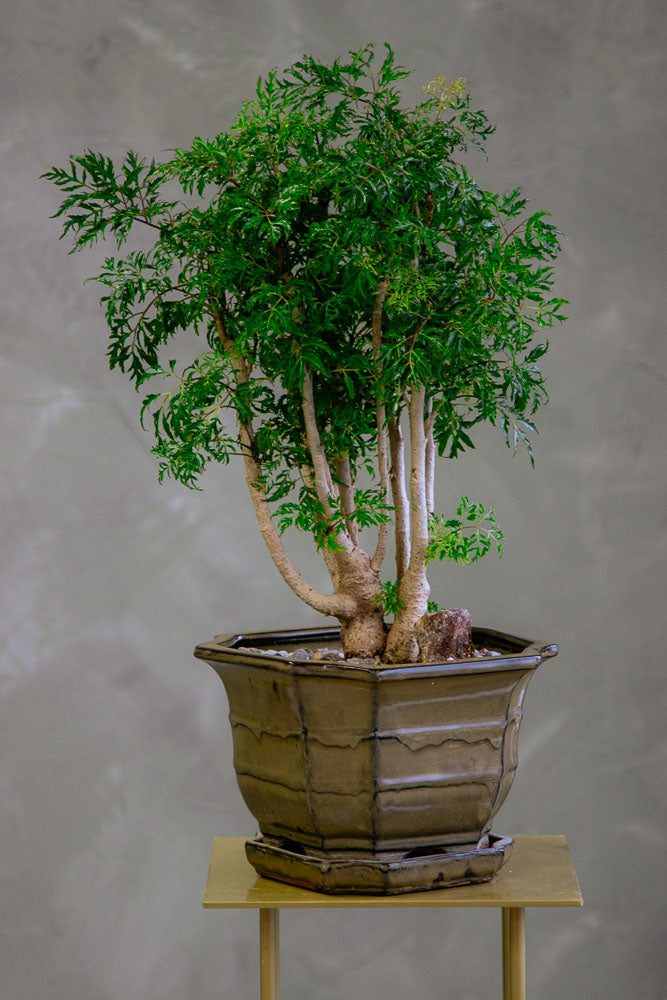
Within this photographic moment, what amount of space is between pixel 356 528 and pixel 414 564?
11cm

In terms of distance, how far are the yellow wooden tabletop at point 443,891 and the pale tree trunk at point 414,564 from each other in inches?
10.5

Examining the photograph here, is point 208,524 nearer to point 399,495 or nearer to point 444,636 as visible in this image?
point 399,495

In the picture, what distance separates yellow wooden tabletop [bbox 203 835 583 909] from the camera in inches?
46.8

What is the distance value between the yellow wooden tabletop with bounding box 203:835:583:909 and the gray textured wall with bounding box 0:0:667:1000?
0.82 meters

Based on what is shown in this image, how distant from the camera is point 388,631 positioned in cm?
144

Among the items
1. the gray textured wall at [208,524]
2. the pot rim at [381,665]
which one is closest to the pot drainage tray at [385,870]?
the pot rim at [381,665]

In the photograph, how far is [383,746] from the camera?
46.8 inches

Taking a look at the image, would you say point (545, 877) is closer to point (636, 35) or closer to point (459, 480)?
point (459, 480)

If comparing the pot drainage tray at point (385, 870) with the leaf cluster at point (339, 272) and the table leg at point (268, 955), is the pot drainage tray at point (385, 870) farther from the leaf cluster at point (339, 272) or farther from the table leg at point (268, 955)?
the leaf cluster at point (339, 272)

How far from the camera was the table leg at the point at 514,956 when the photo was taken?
1.26m

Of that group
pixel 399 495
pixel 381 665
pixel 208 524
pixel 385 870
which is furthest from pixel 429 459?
pixel 208 524

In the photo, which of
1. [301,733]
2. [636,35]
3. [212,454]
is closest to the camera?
[301,733]

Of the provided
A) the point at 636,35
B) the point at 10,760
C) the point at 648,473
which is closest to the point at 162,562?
the point at 10,760

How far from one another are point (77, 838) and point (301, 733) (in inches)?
42.1
